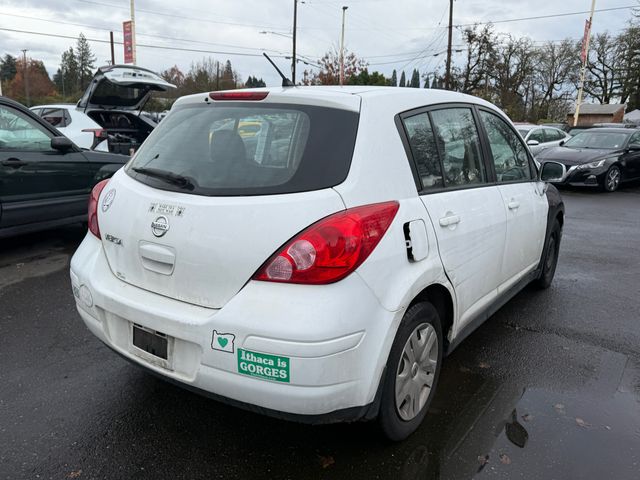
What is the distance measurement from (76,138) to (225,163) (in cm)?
788

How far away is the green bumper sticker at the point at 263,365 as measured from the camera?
1.95 meters

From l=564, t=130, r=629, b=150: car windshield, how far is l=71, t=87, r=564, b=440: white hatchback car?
11855 mm

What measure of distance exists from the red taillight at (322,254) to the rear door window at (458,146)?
922 mm

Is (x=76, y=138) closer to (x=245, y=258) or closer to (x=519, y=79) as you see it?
(x=245, y=258)

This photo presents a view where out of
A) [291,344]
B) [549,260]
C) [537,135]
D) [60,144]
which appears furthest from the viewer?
[537,135]

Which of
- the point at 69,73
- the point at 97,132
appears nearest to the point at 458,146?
the point at 97,132

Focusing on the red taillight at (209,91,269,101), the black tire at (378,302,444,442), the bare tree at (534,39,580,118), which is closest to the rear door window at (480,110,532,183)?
the black tire at (378,302,444,442)

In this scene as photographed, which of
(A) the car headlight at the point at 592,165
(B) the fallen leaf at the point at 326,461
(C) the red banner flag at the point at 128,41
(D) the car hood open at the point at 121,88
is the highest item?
(C) the red banner flag at the point at 128,41

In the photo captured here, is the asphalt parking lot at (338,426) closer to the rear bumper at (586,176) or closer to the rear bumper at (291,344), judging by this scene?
the rear bumper at (291,344)

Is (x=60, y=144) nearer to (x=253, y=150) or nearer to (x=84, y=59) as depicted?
(x=253, y=150)

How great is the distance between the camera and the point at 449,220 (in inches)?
102

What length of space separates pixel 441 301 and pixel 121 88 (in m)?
8.51

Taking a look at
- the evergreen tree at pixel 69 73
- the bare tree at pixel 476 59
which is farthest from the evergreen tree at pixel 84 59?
the bare tree at pixel 476 59

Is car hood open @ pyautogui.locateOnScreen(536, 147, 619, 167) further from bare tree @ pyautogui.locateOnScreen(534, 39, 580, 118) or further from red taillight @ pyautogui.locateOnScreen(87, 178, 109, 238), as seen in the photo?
bare tree @ pyautogui.locateOnScreen(534, 39, 580, 118)
